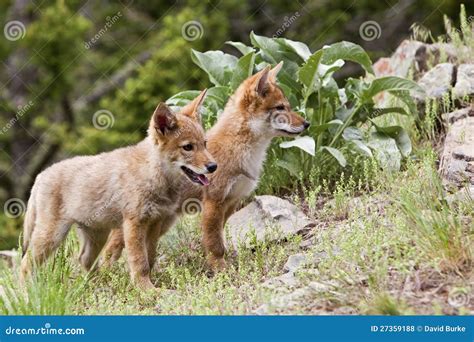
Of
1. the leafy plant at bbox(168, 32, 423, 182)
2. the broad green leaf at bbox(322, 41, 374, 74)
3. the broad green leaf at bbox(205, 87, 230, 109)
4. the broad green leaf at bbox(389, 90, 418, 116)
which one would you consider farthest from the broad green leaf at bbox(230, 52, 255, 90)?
the broad green leaf at bbox(389, 90, 418, 116)

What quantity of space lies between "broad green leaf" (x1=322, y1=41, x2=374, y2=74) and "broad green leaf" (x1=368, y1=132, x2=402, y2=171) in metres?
0.69

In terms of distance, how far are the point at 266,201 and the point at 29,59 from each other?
29.2ft

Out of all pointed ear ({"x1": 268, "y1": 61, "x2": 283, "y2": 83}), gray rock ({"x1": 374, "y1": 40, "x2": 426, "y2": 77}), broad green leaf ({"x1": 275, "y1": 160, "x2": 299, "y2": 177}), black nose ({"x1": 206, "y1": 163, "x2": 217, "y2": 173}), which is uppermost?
gray rock ({"x1": 374, "y1": 40, "x2": 426, "y2": 77})

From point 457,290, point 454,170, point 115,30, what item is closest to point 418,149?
point 454,170

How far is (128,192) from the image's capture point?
7.41m

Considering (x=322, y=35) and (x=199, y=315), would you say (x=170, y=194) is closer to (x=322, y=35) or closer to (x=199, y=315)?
(x=199, y=315)

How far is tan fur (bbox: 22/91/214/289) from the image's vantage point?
729cm

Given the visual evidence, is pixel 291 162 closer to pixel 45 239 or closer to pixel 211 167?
pixel 211 167

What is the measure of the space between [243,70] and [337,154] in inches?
50.1

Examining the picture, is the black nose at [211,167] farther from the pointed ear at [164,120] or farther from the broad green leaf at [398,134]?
the broad green leaf at [398,134]

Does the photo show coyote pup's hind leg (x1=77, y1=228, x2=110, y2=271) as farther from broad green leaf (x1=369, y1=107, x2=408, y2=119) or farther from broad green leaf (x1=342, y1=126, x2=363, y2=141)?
broad green leaf (x1=369, y1=107, x2=408, y2=119)

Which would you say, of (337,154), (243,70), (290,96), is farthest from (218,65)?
(337,154)

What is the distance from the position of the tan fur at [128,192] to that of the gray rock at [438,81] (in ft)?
10.2

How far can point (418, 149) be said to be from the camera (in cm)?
911
